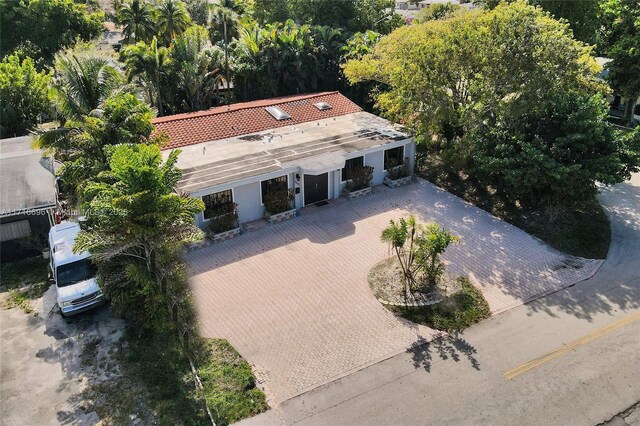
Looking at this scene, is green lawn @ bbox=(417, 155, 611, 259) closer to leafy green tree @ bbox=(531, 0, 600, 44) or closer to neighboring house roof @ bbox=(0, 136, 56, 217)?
leafy green tree @ bbox=(531, 0, 600, 44)

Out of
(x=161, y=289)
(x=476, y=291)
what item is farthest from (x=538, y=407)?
(x=161, y=289)

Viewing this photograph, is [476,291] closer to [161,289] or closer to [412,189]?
[412,189]

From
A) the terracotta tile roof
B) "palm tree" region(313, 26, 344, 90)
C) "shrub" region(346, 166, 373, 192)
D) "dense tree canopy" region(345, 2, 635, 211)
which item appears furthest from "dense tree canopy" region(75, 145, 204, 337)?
"palm tree" region(313, 26, 344, 90)

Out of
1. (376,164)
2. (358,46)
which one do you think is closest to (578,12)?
(358,46)

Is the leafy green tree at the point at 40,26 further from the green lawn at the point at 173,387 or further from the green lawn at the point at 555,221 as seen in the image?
the green lawn at the point at 555,221

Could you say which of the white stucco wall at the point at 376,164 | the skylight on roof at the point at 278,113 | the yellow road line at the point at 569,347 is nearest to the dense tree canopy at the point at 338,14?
the skylight on roof at the point at 278,113

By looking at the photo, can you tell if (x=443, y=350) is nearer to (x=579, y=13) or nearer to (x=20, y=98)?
(x=20, y=98)

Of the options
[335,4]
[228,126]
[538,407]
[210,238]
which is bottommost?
[538,407]
